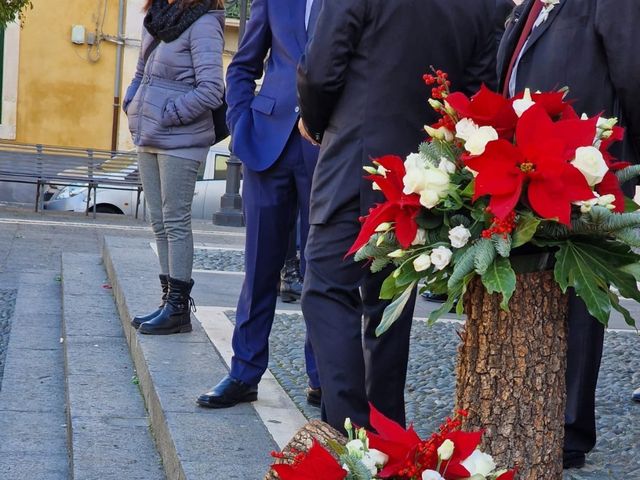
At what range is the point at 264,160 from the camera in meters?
4.13

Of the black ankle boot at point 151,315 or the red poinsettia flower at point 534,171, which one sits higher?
the red poinsettia flower at point 534,171

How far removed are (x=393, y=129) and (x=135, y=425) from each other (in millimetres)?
1953

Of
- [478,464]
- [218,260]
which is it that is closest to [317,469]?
[478,464]

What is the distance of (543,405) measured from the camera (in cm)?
256

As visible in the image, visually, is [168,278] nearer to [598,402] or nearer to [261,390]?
[261,390]

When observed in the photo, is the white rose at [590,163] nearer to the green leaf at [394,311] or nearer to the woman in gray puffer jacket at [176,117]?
the green leaf at [394,311]

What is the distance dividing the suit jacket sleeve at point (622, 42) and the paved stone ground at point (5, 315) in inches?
141

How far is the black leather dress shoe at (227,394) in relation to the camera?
4281 mm

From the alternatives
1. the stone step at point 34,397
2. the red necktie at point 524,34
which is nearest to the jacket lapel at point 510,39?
the red necktie at point 524,34

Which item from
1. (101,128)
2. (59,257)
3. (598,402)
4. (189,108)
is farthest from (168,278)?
(101,128)

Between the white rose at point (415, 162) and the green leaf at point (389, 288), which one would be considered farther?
the green leaf at point (389, 288)

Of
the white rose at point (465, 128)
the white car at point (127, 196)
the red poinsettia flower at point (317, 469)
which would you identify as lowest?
the white car at point (127, 196)

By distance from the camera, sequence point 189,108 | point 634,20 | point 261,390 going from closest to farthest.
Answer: point 634,20, point 261,390, point 189,108

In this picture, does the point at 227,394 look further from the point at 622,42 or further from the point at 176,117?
the point at 622,42
